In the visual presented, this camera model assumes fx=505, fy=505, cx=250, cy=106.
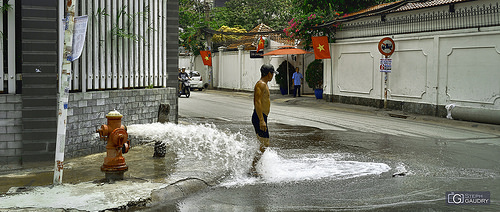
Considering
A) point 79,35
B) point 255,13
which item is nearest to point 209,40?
point 255,13

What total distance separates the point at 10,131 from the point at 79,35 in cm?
283

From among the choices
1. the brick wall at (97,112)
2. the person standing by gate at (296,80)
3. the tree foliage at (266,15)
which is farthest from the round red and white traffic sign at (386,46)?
the brick wall at (97,112)

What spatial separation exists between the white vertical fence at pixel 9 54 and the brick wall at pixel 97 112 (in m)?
1.03

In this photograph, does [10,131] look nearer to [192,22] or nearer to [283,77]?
[283,77]

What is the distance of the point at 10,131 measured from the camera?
8.12 meters

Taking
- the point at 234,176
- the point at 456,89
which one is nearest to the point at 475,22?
the point at 456,89

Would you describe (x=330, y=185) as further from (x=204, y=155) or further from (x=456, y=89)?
(x=456, y=89)

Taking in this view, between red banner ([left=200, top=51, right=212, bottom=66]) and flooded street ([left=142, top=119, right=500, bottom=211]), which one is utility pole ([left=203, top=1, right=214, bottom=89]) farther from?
flooded street ([left=142, top=119, right=500, bottom=211])

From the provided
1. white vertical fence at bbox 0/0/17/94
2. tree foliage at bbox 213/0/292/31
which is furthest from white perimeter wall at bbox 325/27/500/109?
tree foliage at bbox 213/0/292/31

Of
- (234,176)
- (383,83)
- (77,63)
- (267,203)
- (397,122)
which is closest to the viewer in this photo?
(267,203)

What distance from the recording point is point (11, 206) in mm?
5523

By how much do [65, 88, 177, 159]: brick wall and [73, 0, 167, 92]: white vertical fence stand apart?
222 millimetres

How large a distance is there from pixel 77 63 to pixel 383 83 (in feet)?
47.2

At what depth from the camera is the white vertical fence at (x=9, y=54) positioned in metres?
8.08
